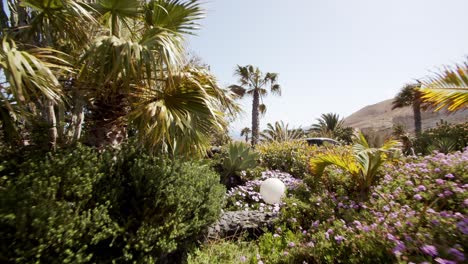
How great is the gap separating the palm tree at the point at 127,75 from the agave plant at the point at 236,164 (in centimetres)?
411

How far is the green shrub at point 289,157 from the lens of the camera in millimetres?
8711

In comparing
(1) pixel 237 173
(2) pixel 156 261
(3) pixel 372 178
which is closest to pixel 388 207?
(3) pixel 372 178

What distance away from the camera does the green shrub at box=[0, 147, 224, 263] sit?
2152 millimetres

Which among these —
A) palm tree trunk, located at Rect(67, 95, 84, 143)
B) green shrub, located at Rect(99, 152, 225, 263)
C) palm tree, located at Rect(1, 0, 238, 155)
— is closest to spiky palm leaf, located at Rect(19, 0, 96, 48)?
palm tree, located at Rect(1, 0, 238, 155)

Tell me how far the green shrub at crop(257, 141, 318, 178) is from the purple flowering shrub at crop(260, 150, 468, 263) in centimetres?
352

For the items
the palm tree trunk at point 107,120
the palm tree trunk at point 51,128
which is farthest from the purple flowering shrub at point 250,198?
the palm tree trunk at point 51,128

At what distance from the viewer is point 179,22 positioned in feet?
13.0

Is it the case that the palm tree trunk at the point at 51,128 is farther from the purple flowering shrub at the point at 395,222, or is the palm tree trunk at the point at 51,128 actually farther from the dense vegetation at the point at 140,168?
the purple flowering shrub at the point at 395,222

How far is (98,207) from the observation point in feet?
8.68

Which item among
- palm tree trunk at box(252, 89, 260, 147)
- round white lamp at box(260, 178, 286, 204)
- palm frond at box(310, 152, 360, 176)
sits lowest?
round white lamp at box(260, 178, 286, 204)

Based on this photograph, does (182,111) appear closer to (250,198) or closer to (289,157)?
(250,198)

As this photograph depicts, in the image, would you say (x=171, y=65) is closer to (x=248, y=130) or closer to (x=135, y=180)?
(x=135, y=180)

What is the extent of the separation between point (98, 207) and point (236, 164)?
5.44 metres

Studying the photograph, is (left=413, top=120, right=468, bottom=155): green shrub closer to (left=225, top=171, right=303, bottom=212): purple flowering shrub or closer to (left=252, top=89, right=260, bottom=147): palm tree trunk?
(left=225, top=171, right=303, bottom=212): purple flowering shrub
